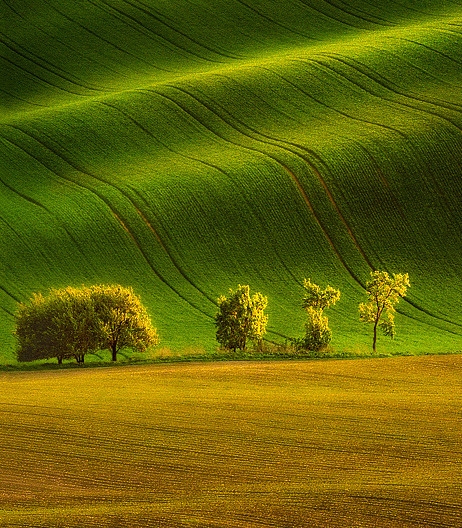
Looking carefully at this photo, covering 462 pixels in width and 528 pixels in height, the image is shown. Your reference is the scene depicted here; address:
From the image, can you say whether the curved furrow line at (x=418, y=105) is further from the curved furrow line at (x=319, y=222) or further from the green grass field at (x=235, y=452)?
the green grass field at (x=235, y=452)

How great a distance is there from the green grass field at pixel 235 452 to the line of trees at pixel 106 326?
32.0 feet

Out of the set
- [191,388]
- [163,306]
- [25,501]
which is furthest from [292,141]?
Answer: [25,501]

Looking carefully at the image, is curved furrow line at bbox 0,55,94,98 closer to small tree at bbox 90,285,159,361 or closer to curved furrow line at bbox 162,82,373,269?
curved furrow line at bbox 162,82,373,269

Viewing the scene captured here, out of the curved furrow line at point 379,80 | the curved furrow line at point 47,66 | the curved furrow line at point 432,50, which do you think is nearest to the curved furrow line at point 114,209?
the curved furrow line at point 47,66

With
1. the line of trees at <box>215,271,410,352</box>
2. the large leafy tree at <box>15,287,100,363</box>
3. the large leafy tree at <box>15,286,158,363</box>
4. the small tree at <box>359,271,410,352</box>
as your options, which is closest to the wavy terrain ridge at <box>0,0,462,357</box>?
the small tree at <box>359,271,410,352</box>

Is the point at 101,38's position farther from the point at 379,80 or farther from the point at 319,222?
the point at 319,222

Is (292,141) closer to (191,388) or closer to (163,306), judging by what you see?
(163,306)

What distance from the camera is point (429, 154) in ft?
243

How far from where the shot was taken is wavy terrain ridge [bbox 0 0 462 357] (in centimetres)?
6284

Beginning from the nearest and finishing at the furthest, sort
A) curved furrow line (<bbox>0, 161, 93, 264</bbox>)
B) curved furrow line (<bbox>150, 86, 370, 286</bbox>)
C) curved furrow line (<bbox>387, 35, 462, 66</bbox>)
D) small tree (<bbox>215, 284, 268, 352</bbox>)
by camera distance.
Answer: small tree (<bbox>215, 284, 268, 352</bbox>) < curved furrow line (<bbox>150, 86, 370, 286</bbox>) < curved furrow line (<bbox>0, 161, 93, 264</bbox>) < curved furrow line (<bbox>387, 35, 462, 66</bbox>)

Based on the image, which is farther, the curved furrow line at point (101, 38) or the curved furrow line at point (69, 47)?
the curved furrow line at point (101, 38)

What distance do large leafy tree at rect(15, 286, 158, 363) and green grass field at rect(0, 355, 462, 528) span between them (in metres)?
9.72

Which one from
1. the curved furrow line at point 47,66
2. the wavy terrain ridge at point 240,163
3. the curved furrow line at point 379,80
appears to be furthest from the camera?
the curved furrow line at point 47,66

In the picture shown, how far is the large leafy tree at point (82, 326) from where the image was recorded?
161 ft
